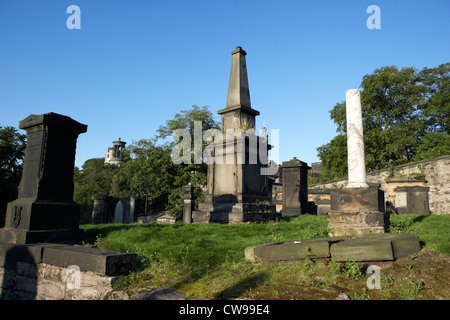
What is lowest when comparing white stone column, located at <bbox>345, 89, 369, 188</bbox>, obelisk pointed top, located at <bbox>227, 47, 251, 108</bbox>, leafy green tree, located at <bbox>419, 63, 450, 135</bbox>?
white stone column, located at <bbox>345, 89, 369, 188</bbox>

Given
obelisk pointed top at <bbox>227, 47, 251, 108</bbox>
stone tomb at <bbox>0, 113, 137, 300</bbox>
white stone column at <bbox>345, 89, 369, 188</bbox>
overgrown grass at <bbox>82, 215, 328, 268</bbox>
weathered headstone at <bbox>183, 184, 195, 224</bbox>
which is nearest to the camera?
stone tomb at <bbox>0, 113, 137, 300</bbox>

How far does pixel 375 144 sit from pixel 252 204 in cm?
2247

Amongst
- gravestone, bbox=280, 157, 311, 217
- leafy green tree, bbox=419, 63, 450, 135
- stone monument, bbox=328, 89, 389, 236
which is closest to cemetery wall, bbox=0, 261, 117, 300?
stone monument, bbox=328, 89, 389, 236

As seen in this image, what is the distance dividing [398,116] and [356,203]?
2679 cm

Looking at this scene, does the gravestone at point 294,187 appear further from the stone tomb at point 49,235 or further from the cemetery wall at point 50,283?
the cemetery wall at point 50,283

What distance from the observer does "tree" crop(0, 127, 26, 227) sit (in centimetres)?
1487

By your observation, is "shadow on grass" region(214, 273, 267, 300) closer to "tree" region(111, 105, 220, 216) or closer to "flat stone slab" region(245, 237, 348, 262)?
"flat stone slab" region(245, 237, 348, 262)

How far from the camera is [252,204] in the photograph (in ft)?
28.8

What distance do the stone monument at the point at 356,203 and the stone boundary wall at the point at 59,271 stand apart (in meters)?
4.50

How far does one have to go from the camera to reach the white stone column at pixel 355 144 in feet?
22.0

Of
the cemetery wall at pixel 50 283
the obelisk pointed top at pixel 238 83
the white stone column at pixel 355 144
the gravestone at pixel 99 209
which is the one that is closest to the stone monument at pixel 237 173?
the obelisk pointed top at pixel 238 83

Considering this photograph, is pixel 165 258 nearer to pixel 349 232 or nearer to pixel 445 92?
pixel 349 232

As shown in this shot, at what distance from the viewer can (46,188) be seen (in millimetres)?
5852

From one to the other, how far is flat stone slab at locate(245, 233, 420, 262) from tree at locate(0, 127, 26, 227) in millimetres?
16022
